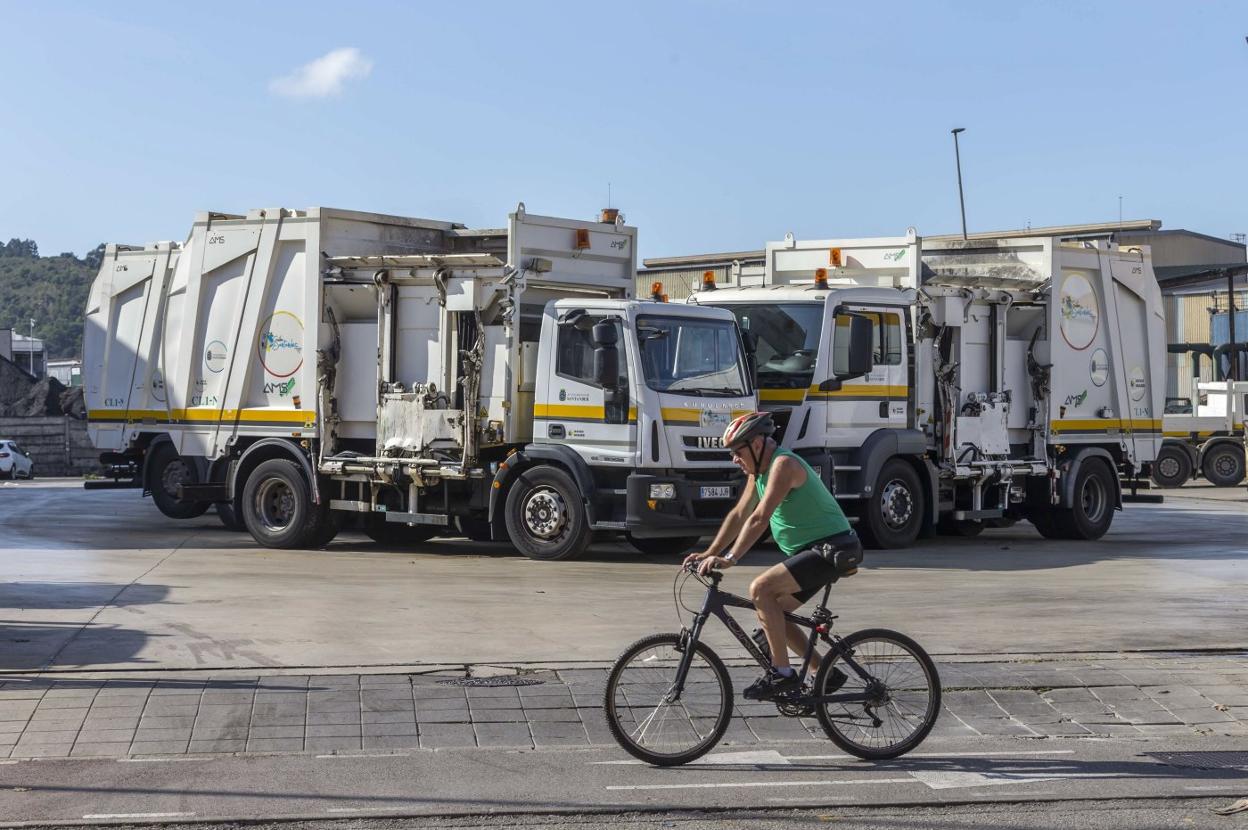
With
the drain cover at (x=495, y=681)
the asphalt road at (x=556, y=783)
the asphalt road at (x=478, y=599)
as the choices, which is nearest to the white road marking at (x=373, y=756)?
the asphalt road at (x=556, y=783)

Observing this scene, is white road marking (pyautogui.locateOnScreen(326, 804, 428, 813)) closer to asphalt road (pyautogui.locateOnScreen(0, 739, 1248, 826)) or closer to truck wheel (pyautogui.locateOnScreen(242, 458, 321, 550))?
asphalt road (pyautogui.locateOnScreen(0, 739, 1248, 826))

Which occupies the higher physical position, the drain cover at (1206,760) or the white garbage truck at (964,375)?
the white garbage truck at (964,375)

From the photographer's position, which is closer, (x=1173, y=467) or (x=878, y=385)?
(x=878, y=385)

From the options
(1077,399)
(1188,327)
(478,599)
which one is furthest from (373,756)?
(1188,327)

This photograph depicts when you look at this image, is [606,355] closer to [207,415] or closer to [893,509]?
[893,509]

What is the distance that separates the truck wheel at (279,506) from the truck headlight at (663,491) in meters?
4.32

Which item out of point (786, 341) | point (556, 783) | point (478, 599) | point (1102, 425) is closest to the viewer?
point (556, 783)

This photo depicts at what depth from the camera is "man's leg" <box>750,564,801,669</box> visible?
311 inches

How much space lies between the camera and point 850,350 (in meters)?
18.5

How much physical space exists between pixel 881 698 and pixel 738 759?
750mm

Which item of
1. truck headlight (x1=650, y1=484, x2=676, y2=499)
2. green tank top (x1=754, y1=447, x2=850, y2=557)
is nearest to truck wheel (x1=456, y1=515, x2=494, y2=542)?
truck headlight (x1=650, y1=484, x2=676, y2=499)

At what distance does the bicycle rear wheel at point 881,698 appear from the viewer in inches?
314

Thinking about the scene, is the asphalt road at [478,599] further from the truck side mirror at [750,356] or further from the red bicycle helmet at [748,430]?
the red bicycle helmet at [748,430]

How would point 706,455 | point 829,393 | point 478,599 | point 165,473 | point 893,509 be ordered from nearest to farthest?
point 478,599, point 706,455, point 829,393, point 893,509, point 165,473
